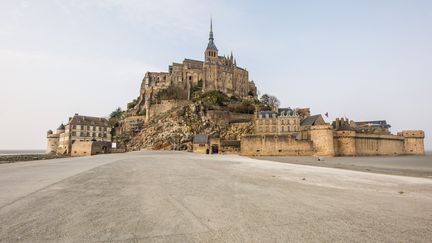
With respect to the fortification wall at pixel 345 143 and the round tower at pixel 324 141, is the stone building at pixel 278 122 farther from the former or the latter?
the round tower at pixel 324 141

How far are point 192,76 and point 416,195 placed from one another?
7348cm

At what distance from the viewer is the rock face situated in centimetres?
5431

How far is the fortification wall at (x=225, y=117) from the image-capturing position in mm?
58531

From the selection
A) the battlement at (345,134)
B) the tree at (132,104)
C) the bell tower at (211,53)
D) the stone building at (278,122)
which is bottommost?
the battlement at (345,134)

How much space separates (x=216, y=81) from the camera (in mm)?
76188

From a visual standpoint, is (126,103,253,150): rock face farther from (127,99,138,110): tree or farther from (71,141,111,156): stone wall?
(127,99,138,110): tree

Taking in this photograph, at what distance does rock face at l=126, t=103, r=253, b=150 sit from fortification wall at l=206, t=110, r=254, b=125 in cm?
101

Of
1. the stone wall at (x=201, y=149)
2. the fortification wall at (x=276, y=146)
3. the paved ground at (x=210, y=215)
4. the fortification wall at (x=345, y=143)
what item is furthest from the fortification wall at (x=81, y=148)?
the fortification wall at (x=345, y=143)

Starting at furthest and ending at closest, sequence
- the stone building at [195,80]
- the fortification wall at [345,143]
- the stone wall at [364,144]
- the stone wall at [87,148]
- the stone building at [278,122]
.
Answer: the stone building at [195,80]
the stone building at [278,122]
the stone wall at [87,148]
the stone wall at [364,144]
the fortification wall at [345,143]

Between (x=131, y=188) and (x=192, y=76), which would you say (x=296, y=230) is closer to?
(x=131, y=188)

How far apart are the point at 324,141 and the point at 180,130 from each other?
30561mm

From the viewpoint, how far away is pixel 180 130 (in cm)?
5619

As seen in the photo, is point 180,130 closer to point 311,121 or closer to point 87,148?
point 87,148

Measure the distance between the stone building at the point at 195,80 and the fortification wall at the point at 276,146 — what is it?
39150 mm
